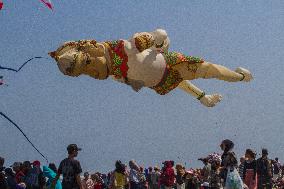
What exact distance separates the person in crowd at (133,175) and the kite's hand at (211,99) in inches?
190

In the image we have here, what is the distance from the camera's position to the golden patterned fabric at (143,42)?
8.61 m

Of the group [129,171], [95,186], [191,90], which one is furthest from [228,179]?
[95,186]

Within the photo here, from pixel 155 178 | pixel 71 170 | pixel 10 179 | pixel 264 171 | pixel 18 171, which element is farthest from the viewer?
pixel 155 178

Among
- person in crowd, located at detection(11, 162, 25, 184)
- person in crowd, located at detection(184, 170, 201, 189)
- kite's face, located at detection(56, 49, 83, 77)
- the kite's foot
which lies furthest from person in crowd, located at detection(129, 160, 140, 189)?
kite's face, located at detection(56, 49, 83, 77)

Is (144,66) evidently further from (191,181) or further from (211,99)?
(191,181)

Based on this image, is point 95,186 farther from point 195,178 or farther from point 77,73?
point 77,73

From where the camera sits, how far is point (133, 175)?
46.7 feet

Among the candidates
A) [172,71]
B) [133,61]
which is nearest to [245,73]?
[172,71]

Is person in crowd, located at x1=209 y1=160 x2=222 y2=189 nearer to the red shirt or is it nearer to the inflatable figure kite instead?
the inflatable figure kite

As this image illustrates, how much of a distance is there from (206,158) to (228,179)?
289 centimetres

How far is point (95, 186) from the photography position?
624 inches

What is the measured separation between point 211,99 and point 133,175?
5.17 metres

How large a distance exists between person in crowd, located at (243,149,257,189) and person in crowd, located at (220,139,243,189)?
1062 mm

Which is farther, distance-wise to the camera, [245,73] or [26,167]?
[26,167]
